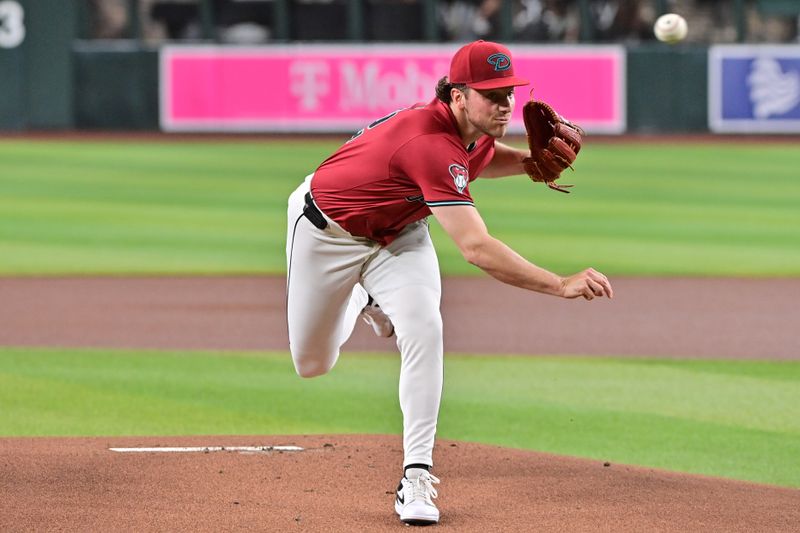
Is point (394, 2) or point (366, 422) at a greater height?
point (394, 2)

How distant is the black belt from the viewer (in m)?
5.52

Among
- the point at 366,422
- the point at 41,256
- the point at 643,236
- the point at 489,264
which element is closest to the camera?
the point at 489,264

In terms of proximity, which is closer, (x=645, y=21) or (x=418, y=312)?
(x=418, y=312)

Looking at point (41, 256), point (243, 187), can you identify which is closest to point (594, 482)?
point (41, 256)

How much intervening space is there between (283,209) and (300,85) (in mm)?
7727

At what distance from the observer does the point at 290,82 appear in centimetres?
2367

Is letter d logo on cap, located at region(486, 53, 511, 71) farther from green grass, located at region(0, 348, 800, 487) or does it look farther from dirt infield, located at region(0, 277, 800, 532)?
green grass, located at region(0, 348, 800, 487)

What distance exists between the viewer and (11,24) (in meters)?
24.2

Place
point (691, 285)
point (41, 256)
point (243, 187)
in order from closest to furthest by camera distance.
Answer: point (691, 285) < point (41, 256) < point (243, 187)

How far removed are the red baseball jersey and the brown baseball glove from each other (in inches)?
9.2

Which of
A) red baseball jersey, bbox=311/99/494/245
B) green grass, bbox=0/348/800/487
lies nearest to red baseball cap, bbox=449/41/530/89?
red baseball jersey, bbox=311/99/494/245

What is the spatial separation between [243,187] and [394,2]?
23.1 ft

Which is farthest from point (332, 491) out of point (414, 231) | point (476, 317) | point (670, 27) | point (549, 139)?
point (476, 317)

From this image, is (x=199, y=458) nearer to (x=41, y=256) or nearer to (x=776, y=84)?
(x=41, y=256)
